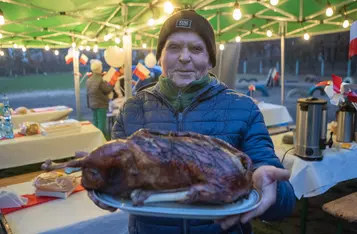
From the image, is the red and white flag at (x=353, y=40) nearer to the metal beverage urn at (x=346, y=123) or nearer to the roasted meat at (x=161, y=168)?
the metal beverage urn at (x=346, y=123)

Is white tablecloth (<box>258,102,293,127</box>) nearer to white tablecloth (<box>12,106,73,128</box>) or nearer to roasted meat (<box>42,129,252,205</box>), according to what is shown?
white tablecloth (<box>12,106,73,128</box>)

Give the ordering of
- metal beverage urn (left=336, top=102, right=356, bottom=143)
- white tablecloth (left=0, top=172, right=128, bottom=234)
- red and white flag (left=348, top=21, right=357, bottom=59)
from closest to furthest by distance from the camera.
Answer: white tablecloth (left=0, top=172, right=128, bottom=234) → red and white flag (left=348, top=21, right=357, bottom=59) → metal beverage urn (left=336, top=102, right=356, bottom=143)

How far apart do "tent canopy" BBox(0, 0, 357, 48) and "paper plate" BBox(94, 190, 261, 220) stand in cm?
451

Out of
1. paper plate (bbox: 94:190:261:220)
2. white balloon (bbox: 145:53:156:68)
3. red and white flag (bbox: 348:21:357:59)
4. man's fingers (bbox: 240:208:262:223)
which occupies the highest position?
white balloon (bbox: 145:53:156:68)

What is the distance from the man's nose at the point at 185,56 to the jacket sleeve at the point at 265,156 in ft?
1.24

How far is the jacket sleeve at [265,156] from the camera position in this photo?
1.12 m

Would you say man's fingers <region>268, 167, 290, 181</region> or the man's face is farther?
the man's face

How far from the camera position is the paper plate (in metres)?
0.74

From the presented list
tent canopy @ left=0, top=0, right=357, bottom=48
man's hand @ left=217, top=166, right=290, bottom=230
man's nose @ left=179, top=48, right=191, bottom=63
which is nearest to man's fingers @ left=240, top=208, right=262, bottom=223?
man's hand @ left=217, top=166, right=290, bottom=230

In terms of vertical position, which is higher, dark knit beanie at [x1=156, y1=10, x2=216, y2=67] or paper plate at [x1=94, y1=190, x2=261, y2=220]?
dark knit beanie at [x1=156, y1=10, x2=216, y2=67]

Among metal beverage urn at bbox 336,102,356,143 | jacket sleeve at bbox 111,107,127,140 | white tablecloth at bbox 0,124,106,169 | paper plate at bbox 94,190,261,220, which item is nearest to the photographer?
paper plate at bbox 94,190,261,220

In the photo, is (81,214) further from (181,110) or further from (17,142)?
(17,142)

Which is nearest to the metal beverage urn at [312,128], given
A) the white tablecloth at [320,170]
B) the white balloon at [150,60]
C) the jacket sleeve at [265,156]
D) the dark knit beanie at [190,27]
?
the white tablecloth at [320,170]

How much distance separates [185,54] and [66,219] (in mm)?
1424
